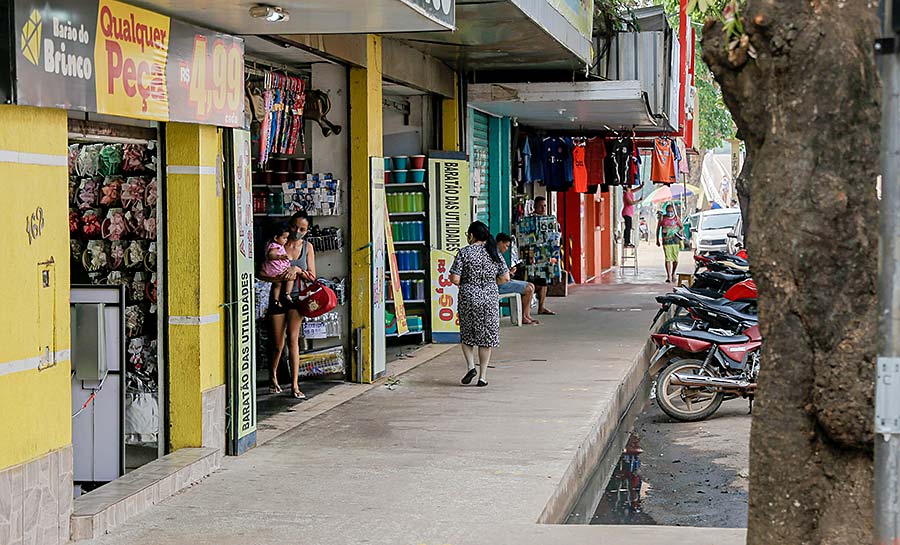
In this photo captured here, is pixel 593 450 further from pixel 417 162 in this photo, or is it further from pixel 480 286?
pixel 417 162

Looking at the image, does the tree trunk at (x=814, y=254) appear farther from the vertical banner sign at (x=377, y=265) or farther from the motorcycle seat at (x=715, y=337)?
the vertical banner sign at (x=377, y=265)

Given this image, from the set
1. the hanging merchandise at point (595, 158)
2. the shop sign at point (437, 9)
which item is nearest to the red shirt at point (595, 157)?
the hanging merchandise at point (595, 158)

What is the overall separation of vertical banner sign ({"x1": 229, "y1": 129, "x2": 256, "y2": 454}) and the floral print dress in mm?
3385

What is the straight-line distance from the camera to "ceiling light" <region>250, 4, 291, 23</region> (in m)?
7.82

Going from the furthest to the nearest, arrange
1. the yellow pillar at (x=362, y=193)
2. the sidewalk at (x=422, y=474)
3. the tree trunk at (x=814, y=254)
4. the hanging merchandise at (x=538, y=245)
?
the hanging merchandise at (x=538, y=245), the yellow pillar at (x=362, y=193), the sidewalk at (x=422, y=474), the tree trunk at (x=814, y=254)

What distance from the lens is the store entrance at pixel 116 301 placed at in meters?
7.95

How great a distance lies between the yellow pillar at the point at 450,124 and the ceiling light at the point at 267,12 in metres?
8.01

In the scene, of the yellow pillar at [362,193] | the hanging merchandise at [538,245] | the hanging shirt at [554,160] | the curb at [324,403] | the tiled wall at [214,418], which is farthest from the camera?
Result: the hanging shirt at [554,160]

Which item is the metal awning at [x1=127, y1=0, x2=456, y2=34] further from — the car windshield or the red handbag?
the car windshield

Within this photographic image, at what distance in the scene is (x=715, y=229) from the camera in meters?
35.5

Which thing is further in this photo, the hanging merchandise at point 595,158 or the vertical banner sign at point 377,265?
the hanging merchandise at point 595,158

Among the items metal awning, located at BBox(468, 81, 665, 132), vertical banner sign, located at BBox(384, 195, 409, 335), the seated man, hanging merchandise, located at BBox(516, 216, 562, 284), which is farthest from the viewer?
hanging merchandise, located at BBox(516, 216, 562, 284)

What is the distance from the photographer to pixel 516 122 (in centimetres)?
2062

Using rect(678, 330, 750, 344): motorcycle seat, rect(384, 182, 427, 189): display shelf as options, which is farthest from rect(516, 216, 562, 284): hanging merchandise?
rect(678, 330, 750, 344): motorcycle seat
